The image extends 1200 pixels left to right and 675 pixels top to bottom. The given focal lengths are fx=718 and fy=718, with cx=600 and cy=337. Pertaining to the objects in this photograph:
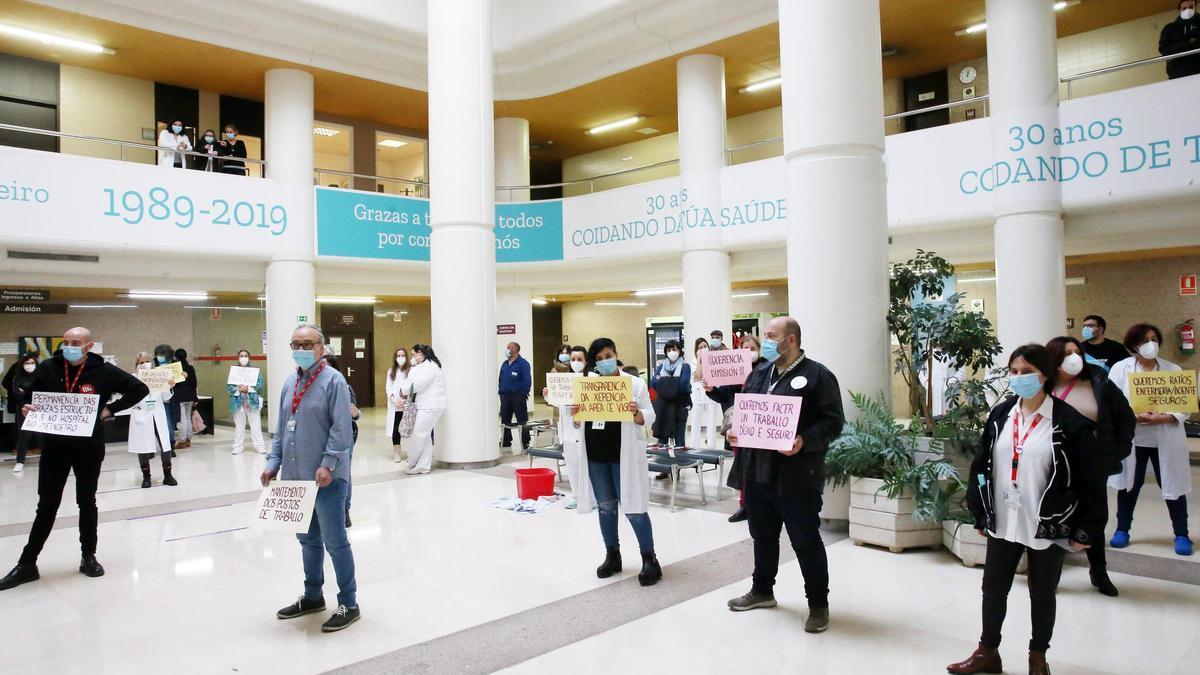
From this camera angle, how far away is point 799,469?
162 inches

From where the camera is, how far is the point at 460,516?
7395 mm

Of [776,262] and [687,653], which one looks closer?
[687,653]

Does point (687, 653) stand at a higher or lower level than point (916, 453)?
lower

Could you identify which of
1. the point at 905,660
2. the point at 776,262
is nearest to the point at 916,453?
the point at 905,660

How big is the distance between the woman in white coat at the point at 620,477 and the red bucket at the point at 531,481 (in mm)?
2658

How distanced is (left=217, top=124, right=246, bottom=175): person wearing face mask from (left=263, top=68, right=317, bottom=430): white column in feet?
2.20

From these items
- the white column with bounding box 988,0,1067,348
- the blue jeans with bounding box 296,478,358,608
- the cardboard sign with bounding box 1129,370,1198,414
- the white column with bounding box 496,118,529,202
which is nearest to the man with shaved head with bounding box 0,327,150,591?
the blue jeans with bounding box 296,478,358,608

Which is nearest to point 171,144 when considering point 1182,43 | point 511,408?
point 511,408

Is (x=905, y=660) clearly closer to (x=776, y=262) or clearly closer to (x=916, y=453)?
(x=916, y=453)

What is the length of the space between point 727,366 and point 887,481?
6.89ft

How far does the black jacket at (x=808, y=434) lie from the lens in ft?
13.5

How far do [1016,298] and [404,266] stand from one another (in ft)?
36.3

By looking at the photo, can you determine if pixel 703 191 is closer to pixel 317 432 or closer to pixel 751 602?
pixel 751 602

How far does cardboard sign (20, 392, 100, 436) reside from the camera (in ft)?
17.8
